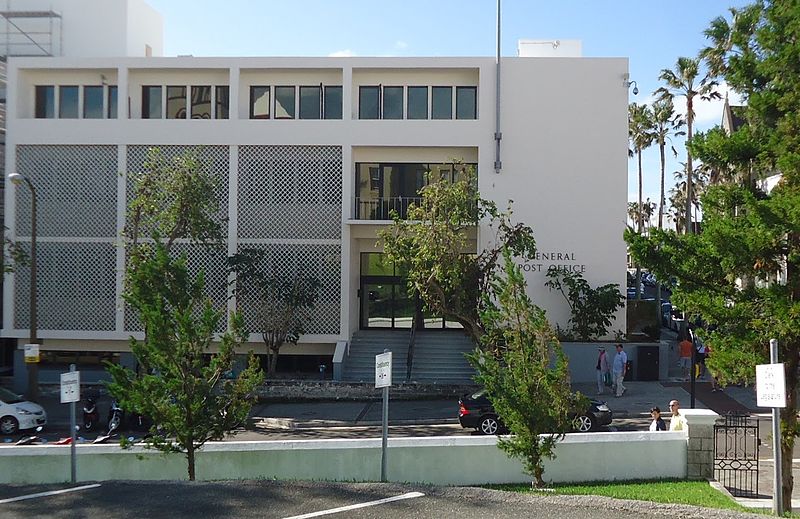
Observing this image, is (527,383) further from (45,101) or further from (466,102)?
(45,101)

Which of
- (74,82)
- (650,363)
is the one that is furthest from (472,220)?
(74,82)

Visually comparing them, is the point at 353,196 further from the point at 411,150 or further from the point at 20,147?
the point at 20,147

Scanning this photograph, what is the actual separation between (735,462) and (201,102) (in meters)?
23.1

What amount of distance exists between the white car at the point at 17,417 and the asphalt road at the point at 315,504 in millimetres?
10611

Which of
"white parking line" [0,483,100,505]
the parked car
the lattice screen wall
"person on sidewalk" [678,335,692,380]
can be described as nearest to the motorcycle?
the lattice screen wall

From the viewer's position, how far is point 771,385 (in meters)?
9.10

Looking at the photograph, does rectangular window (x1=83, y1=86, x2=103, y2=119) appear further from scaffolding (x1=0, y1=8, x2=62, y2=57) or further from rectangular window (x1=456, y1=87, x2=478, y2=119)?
rectangular window (x1=456, y1=87, x2=478, y2=119)

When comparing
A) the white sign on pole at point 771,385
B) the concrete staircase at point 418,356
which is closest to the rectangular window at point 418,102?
the concrete staircase at point 418,356

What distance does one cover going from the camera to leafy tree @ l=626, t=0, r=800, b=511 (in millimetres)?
10352

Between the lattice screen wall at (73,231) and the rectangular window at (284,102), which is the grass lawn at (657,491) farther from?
the lattice screen wall at (73,231)

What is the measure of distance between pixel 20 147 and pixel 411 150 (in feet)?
47.6

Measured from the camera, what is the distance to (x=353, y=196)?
29.3m

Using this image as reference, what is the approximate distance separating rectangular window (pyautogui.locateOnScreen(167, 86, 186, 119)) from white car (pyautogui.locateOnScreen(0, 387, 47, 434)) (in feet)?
42.8

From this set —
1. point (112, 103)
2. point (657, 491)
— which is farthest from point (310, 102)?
point (657, 491)
